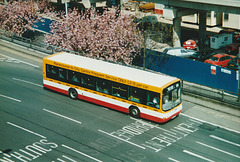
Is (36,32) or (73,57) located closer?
(73,57)

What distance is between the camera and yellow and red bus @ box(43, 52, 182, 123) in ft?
82.8

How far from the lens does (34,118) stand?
26.5 m

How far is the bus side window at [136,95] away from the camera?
1009 inches

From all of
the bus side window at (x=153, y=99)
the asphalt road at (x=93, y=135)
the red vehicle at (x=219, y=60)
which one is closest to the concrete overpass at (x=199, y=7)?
the red vehicle at (x=219, y=60)

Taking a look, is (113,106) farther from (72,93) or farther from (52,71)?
(52,71)

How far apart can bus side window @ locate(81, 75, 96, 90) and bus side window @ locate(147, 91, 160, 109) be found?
500cm

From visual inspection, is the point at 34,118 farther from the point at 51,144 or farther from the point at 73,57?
the point at 73,57

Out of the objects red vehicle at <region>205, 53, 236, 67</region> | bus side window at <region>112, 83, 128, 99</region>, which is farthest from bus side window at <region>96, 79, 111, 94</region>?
red vehicle at <region>205, 53, 236, 67</region>

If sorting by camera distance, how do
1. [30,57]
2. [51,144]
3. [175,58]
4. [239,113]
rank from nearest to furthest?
[51,144] < [239,113] < [175,58] < [30,57]

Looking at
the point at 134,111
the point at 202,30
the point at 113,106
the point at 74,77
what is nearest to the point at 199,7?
the point at 202,30

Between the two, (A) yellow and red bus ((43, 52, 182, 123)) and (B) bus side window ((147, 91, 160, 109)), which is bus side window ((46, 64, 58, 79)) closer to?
(A) yellow and red bus ((43, 52, 182, 123))

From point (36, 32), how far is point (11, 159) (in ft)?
110

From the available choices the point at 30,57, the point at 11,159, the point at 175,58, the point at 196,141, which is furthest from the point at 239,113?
the point at 30,57

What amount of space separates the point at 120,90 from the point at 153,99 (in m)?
2.84
